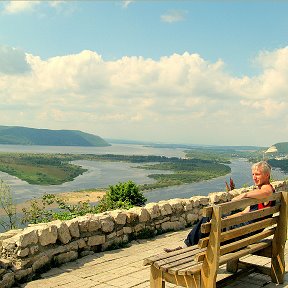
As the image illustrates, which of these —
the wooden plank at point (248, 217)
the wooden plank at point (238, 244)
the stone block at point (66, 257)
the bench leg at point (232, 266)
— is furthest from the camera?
the stone block at point (66, 257)

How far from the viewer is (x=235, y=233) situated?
429 centimetres

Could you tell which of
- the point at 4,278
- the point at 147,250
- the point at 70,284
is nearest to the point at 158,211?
the point at 147,250

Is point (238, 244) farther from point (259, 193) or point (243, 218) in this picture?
point (259, 193)

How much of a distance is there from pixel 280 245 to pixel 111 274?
2302 mm

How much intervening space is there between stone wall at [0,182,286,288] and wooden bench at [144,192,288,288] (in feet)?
6.53

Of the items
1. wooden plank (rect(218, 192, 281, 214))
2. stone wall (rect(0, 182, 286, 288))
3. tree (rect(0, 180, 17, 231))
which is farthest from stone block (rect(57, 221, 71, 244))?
tree (rect(0, 180, 17, 231))

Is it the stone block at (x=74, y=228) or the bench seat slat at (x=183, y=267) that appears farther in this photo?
the stone block at (x=74, y=228)

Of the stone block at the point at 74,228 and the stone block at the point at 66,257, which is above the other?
the stone block at the point at 74,228

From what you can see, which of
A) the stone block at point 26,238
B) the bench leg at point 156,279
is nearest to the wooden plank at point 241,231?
the bench leg at point 156,279

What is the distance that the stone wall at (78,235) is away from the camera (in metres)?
5.26

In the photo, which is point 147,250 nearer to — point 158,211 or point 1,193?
point 158,211

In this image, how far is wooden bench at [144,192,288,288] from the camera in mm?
3992

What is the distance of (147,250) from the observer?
6.80 meters

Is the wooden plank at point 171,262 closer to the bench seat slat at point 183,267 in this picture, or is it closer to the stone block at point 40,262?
the bench seat slat at point 183,267
